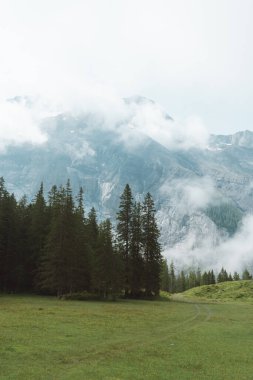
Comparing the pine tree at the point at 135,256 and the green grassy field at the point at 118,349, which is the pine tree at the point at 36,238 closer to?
the pine tree at the point at 135,256

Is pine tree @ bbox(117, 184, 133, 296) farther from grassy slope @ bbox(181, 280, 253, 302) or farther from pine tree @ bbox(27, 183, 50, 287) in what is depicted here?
grassy slope @ bbox(181, 280, 253, 302)

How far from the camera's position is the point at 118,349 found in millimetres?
25312

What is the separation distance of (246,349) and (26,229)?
6150 centimetres

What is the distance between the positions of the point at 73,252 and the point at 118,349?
47.7m

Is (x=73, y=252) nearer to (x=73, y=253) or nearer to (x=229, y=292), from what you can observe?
(x=73, y=253)

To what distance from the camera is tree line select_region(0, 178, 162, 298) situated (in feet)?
230

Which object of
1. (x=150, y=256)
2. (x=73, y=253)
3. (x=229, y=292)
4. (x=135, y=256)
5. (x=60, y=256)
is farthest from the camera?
(x=229, y=292)

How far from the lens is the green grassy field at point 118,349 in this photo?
20047mm

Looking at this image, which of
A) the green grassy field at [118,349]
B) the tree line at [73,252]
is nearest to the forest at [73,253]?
the tree line at [73,252]

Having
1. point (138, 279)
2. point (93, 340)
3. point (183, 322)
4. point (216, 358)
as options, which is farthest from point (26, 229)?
point (216, 358)

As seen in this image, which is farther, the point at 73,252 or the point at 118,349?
the point at 73,252

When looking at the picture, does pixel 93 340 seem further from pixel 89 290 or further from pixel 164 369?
pixel 89 290

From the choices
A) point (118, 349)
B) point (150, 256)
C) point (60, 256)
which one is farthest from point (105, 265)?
point (118, 349)

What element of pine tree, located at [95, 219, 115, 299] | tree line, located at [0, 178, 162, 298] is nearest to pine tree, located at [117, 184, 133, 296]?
tree line, located at [0, 178, 162, 298]
